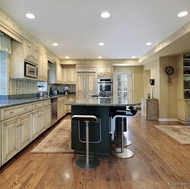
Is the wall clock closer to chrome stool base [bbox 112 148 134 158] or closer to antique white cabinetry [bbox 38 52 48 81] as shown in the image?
chrome stool base [bbox 112 148 134 158]

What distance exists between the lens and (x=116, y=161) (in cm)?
242

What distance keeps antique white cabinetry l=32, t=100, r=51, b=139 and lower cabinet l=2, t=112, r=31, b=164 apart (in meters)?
0.23

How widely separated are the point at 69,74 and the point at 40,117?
3.83 metres

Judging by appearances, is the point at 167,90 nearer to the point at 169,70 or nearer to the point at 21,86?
the point at 169,70

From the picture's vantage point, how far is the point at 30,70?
3.62 metres

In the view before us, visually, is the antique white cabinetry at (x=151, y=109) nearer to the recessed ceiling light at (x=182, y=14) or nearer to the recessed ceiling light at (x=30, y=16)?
the recessed ceiling light at (x=182, y=14)

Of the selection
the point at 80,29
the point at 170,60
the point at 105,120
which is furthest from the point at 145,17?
the point at 170,60

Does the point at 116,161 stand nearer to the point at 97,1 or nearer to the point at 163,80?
the point at 97,1

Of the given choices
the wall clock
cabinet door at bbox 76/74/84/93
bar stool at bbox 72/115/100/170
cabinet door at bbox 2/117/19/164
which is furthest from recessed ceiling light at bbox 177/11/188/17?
cabinet door at bbox 76/74/84/93

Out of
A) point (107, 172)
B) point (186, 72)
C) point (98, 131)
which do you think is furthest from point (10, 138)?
point (186, 72)

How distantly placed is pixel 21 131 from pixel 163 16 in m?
3.37

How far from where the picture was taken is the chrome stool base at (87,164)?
7.24 ft

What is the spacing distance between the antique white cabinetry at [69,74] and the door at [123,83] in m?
2.18

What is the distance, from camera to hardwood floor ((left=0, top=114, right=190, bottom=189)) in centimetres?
181
